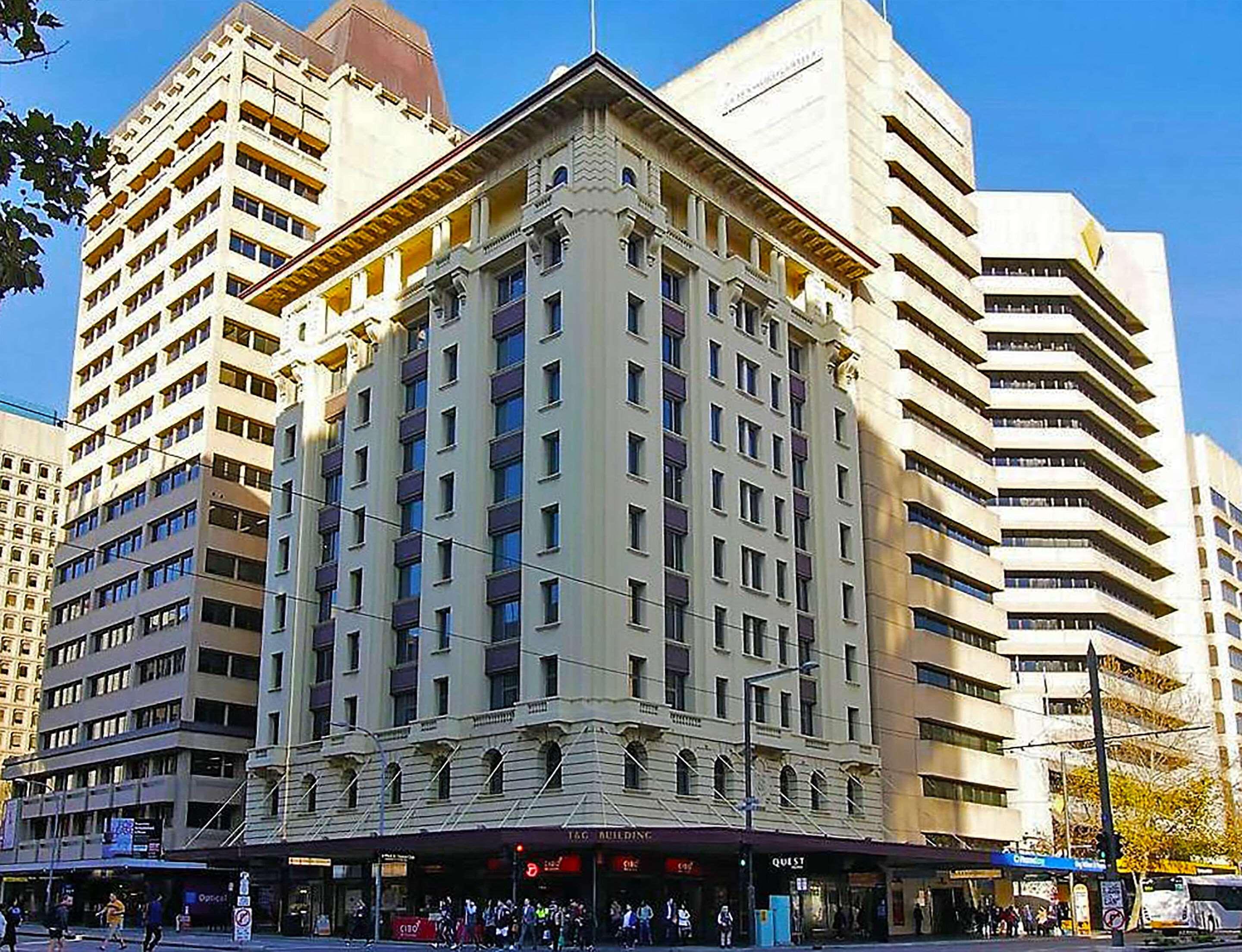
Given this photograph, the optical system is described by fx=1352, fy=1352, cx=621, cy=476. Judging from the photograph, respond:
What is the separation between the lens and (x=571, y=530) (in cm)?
5378

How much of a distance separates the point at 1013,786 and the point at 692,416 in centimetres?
3443

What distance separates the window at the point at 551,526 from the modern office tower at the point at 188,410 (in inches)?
1145

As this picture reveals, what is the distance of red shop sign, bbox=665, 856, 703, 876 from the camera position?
50531 millimetres

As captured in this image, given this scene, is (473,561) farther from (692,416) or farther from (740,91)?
(740,91)

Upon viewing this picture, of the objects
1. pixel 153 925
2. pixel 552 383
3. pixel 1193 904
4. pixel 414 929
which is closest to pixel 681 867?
pixel 414 929

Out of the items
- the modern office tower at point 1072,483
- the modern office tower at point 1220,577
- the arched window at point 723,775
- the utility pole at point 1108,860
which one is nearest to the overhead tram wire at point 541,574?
the arched window at point 723,775

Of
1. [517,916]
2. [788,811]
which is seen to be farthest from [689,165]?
[517,916]

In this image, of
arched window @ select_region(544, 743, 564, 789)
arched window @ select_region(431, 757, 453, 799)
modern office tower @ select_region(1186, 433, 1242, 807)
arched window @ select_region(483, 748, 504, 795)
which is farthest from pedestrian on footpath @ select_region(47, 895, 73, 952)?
modern office tower @ select_region(1186, 433, 1242, 807)

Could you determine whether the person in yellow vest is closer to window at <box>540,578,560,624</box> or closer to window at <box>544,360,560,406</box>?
window at <box>540,578,560,624</box>

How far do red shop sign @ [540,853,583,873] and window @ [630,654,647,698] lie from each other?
24.2 ft

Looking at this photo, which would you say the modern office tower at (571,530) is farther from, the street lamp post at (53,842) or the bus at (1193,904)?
the street lamp post at (53,842)

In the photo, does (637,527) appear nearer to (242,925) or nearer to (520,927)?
(520,927)

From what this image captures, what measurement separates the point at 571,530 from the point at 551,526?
2135 mm

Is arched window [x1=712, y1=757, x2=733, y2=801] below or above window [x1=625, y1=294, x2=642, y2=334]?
below
